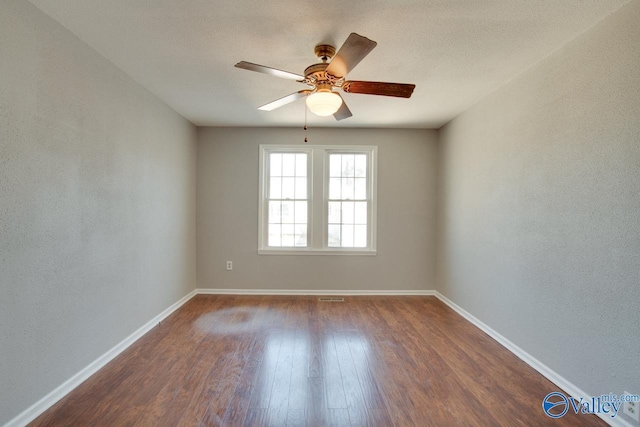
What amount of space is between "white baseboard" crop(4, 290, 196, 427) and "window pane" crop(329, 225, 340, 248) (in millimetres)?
2457

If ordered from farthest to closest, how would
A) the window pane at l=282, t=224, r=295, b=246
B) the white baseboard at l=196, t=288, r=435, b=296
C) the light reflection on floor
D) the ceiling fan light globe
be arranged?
the window pane at l=282, t=224, r=295, b=246 → the white baseboard at l=196, t=288, r=435, b=296 → the light reflection on floor → the ceiling fan light globe

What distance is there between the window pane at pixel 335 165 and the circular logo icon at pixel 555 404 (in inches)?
137

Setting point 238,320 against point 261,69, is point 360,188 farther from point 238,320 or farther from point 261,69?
point 261,69

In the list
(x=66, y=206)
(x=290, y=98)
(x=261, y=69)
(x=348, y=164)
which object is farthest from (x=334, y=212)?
(x=66, y=206)

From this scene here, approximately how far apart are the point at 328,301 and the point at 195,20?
350 cm

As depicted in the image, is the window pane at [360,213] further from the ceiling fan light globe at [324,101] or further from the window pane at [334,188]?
the ceiling fan light globe at [324,101]

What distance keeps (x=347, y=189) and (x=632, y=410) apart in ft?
12.0

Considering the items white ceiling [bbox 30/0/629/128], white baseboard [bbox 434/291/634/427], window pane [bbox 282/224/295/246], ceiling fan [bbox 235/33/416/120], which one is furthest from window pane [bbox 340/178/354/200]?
ceiling fan [bbox 235/33/416/120]

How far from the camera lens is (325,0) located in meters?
1.89

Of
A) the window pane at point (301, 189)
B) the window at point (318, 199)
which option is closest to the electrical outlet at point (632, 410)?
the window at point (318, 199)

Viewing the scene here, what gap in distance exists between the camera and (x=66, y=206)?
7.30 feet

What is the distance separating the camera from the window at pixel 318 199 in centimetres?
479

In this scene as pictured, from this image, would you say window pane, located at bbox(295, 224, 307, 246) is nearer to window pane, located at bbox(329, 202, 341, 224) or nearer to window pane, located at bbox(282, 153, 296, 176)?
window pane, located at bbox(329, 202, 341, 224)

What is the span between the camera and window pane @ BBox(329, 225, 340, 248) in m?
4.85
